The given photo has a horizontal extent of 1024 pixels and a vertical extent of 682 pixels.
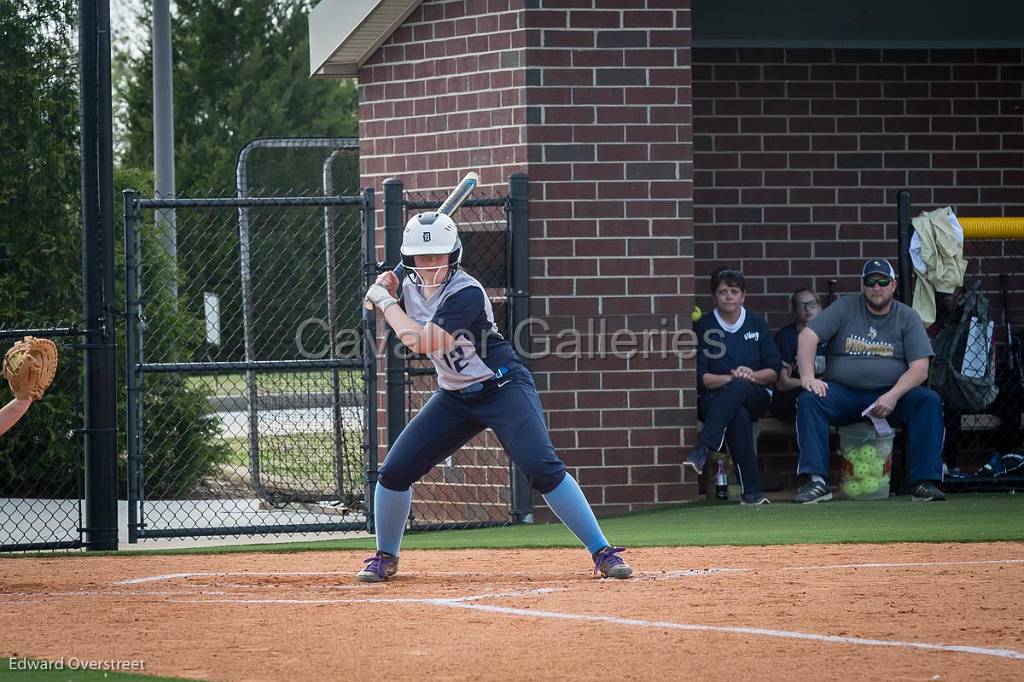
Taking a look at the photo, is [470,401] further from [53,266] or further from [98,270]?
[53,266]

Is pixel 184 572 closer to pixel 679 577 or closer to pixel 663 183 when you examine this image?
pixel 679 577

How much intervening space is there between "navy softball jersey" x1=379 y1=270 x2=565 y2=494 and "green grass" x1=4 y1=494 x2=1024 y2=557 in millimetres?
1686

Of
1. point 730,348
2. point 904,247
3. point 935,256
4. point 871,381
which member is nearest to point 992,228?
point 935,256

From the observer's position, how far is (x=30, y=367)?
812 cm

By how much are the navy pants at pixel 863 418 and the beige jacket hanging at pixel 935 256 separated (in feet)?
2.87

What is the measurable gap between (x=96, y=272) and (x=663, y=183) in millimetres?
3993

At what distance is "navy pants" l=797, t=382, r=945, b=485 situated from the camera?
11023mm

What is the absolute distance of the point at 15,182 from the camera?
478 inches

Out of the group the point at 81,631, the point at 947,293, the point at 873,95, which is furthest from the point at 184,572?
the point at 873,95

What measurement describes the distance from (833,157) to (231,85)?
2336 cm

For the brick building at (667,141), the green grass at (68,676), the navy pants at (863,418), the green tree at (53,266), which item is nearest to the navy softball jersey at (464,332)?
the green grass at (68,676)

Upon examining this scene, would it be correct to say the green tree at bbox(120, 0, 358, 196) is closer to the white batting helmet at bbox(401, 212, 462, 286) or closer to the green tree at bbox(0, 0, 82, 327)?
the green tree at bbox(0, 0, 82, 327)

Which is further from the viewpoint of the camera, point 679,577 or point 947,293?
point 947,293

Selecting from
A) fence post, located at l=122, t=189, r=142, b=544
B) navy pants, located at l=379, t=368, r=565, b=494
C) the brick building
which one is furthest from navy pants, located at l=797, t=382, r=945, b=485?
fence post, located at l=122, t=189, r=142, b=544
